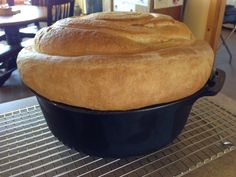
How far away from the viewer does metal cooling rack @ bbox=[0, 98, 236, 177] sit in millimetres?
447

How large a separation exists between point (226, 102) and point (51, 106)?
1.62 feet

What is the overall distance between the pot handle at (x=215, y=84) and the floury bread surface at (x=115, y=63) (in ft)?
0.10

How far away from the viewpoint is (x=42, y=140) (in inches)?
20.6

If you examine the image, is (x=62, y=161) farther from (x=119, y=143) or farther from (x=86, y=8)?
(x=86, y=8)

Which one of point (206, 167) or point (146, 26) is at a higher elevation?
point (146, 26)

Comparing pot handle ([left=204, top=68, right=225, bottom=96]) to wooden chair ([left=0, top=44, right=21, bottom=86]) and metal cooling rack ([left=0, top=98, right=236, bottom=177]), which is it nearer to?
metal cooling rack ([left=0, top=98, right=236, bottom=177])

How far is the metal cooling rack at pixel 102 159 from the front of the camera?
0.45 metres

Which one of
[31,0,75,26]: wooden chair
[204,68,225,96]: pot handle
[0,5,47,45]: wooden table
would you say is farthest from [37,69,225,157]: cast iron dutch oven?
[31,0,75,26]: wooden chair

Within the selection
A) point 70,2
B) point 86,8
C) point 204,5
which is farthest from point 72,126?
point 86,8

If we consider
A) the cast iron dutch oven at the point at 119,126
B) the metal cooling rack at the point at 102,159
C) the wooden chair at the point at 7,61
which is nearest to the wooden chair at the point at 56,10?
the wooden chair at the point at 7,61

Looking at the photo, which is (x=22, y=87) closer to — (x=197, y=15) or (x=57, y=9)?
(x=57, y=9)

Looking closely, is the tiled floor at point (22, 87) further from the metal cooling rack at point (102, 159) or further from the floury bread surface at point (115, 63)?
the floury bread surface at point (115, 63)

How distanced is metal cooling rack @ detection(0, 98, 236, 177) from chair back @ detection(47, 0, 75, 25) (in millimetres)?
1410

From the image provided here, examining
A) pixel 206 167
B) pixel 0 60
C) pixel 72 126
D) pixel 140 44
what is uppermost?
pixel 140 44
